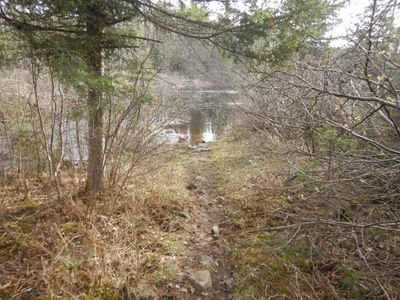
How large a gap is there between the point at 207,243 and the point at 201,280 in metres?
0.86

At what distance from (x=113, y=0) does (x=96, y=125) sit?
1.82 meters

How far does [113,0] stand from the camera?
11.2 ft

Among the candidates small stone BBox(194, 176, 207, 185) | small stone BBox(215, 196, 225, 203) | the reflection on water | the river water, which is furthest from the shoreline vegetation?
the reflection on water

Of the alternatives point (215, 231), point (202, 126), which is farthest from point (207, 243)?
point (202, 126)

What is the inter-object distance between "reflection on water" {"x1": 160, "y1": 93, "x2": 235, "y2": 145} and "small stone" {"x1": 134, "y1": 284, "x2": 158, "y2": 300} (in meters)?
→ 8.84

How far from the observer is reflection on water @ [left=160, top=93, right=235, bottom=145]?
1331cm

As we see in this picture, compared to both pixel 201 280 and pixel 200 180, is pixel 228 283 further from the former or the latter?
pixel 200 180

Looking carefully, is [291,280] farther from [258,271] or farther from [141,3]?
[141,3]

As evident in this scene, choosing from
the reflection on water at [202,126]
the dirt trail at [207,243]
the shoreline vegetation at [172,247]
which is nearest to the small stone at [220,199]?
the dirt trail at [207,243]

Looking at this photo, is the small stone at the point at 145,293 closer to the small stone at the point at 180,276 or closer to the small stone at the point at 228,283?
the small stone at the point at 180,276

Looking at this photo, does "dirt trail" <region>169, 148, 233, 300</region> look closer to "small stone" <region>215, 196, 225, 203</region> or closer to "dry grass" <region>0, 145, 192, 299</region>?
"small stone" <region>215, 196, 225, 203</region>

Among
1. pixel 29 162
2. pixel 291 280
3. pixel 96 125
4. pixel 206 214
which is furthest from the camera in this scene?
pixel 29 162

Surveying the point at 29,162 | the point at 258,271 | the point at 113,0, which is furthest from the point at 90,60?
the point at 258,271

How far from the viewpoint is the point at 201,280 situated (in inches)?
122
